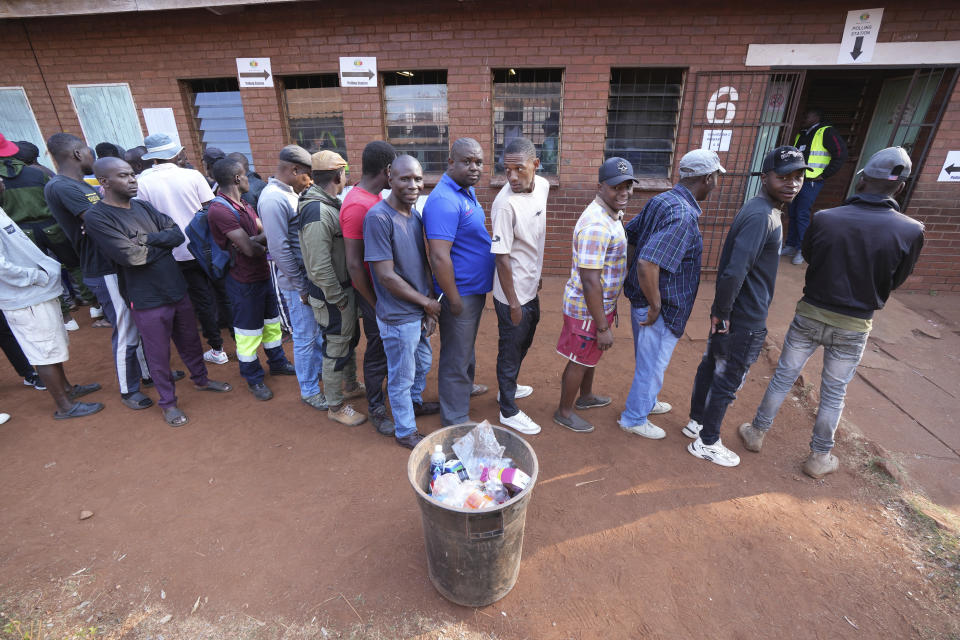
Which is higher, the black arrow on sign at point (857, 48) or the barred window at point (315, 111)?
the black arrow on sign at point (857, 48)

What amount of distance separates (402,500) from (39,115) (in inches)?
323

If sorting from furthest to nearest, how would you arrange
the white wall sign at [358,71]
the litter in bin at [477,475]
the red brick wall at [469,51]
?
the white wall sign at [358,71] → the red brick wall at [469,51] → the litter in bin at [477,475]

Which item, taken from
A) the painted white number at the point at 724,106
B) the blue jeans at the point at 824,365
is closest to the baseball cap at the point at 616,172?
the blue jeans at the point at 824,365

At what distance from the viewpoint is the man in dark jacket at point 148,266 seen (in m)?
3.06

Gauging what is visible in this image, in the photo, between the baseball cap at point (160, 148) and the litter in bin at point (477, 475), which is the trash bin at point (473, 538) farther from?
the baseball cap at point (160, 148)

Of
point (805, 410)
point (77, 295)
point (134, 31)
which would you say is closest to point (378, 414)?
point (805, 410)

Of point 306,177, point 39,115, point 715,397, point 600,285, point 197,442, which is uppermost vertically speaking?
point 39,115

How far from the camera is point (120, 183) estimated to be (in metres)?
3.06

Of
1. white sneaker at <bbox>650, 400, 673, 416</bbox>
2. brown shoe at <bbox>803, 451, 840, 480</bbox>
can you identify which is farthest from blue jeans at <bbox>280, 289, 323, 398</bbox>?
brown shoe at <bbox>803, 451, 840, 480</bbox>

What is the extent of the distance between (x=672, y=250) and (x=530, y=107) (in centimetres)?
418

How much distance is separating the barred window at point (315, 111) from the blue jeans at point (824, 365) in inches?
232

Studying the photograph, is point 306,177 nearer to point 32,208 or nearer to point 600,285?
point 600,285

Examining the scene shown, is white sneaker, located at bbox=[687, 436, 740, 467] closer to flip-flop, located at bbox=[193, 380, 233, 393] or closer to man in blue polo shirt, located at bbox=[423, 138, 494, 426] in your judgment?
man in blue polo shirt, located at bbox=[423, 138, 494, 426]

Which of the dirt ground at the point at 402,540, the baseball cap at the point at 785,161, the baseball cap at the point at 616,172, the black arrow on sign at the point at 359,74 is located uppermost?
the black arrow on sign at the point at 359,74
